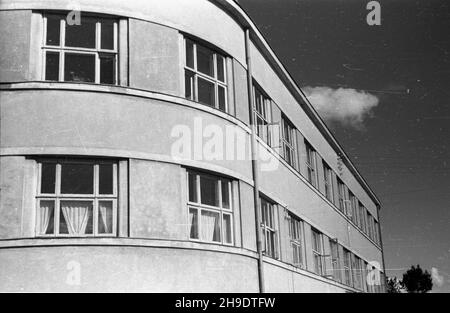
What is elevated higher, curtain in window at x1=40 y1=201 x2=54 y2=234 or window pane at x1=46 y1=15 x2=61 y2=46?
window pane at x1=46 y1=15 x2=61 y2=46

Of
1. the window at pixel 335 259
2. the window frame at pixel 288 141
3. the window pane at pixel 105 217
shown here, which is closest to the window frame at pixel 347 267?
the window at pixel 335 259

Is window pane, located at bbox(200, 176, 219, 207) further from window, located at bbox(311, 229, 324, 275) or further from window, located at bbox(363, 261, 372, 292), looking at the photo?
window, located at bbox(363, 261, 372, 292)

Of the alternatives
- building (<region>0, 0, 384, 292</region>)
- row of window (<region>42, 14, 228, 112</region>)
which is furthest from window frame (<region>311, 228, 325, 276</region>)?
row of window (<region>42, 14, 228, 112</region>)

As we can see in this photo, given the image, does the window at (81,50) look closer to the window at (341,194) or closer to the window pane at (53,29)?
the window pane at (53,29)

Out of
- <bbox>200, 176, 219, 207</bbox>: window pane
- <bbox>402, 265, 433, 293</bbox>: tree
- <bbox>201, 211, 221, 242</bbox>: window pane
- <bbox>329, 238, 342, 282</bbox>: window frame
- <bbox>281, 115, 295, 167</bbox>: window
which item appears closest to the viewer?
<bbox>201, 211, 221, 242</bbox>: window pane

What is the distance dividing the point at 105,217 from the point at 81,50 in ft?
11.4

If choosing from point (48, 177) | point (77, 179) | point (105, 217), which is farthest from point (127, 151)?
point (48, 177)

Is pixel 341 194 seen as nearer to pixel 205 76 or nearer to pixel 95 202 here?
pixel 205 76

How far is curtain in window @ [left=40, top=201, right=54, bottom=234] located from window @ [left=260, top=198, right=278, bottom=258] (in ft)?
20.1

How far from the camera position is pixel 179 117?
41.5 feet

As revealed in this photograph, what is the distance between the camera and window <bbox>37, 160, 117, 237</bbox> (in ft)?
36.0

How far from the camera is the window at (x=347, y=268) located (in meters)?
24.7

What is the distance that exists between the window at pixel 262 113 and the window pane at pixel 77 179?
20.0 feet
